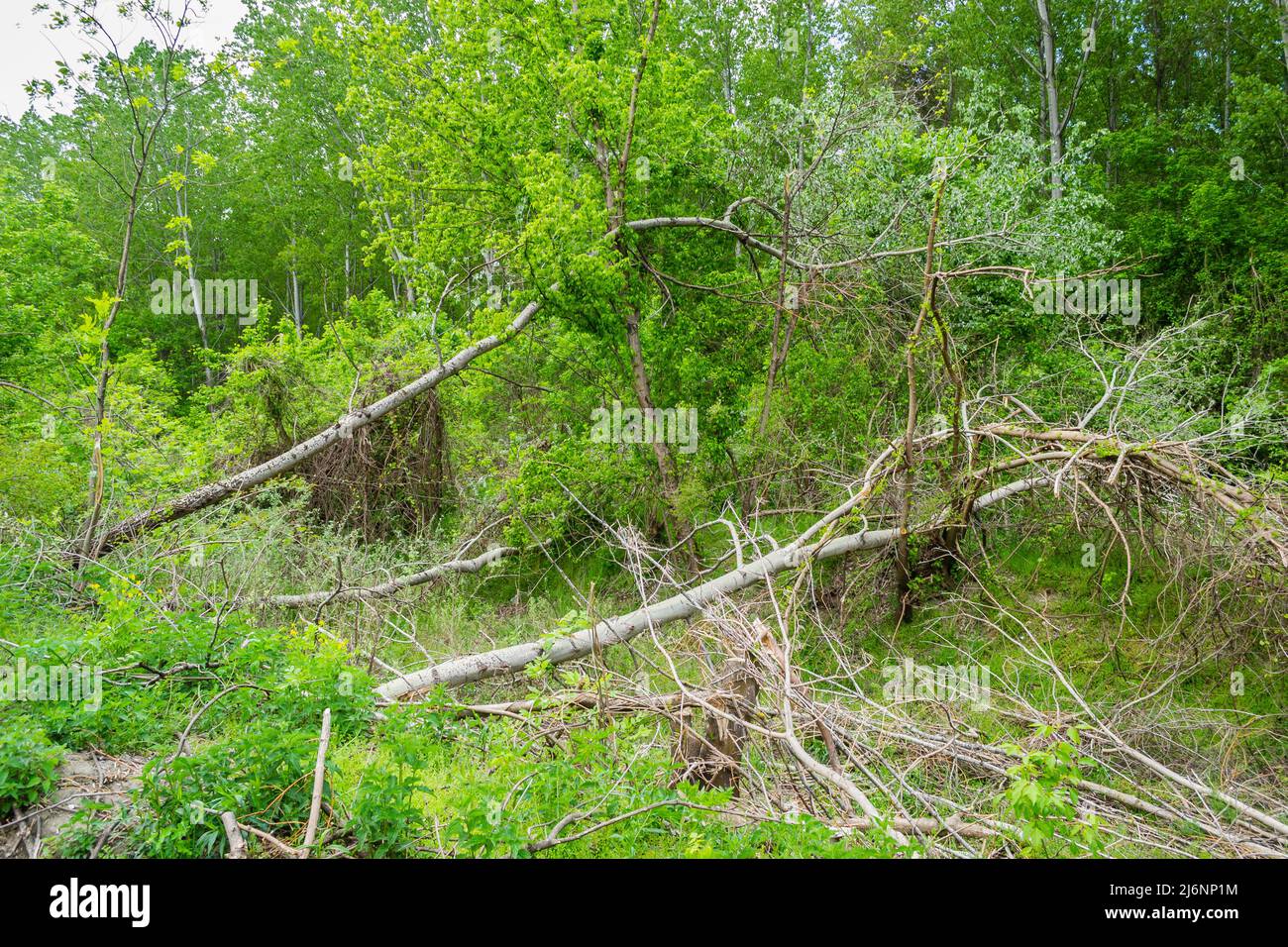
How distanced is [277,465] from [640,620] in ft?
15.0

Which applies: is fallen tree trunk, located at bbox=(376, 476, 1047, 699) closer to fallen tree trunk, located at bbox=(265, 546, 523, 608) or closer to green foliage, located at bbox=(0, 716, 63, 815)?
fallen tree trunk, located at bbox=(265, 546, 523, 608)

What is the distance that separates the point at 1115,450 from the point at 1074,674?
242 centimetres

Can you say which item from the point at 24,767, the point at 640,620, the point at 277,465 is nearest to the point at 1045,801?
the point at 24,767

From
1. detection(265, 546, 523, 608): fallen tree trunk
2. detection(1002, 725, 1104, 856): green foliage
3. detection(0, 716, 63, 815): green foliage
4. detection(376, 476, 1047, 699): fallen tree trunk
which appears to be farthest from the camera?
detection(265, 546, 523, 608): fallen tree trunk

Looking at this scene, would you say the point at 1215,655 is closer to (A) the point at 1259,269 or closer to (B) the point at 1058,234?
(B) the point at 1058,234

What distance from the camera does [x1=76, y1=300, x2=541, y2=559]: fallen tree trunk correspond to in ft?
25.3

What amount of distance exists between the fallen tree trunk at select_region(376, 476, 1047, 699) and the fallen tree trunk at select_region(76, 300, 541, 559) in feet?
11.0

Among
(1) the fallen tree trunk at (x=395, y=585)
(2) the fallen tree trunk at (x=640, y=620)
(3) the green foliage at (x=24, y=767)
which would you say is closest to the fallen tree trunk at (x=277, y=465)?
(1) the fallen tree trunk at (x=395, y=585)

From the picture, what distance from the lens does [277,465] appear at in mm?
8719

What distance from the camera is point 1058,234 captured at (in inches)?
400

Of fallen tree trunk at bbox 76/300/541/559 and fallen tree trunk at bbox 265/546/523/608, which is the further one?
fallen tree trunk at bbox 265/546/523/608

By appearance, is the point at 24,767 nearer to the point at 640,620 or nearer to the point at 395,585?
the point at 640,620

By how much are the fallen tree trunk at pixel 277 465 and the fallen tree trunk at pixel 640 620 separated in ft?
11.0

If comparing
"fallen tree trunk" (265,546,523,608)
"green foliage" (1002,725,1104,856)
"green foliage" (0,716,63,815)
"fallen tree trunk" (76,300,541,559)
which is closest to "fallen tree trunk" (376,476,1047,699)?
"fallen tree trunk" (265,546,523,608)
